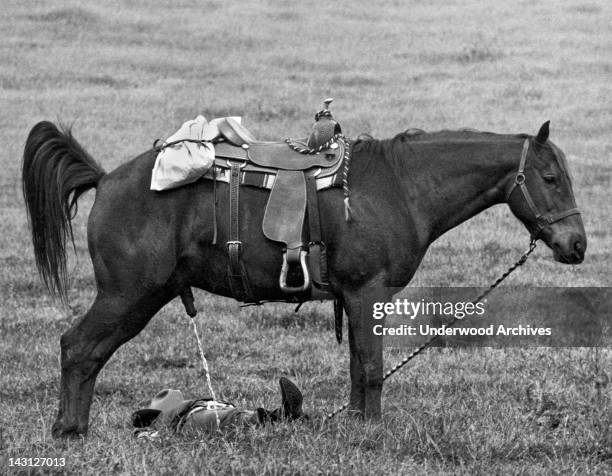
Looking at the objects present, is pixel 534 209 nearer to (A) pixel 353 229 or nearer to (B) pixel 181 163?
(A) pixel 353 229

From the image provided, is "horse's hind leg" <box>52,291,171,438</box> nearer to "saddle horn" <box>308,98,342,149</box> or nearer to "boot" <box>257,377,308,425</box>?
"boot" <box>257,377,308,425</box>

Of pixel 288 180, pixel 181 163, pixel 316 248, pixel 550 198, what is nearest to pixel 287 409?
pixel 316 248

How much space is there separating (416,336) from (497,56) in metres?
18.9

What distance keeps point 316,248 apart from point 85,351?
159cm

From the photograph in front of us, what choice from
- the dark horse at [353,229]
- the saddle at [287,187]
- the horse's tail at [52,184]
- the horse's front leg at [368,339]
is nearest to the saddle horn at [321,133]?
the saddle at [287,187]

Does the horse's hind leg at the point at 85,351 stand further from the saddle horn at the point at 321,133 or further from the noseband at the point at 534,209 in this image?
the noseband at the point at 534,209

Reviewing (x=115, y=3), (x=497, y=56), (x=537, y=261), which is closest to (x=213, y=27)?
(x=115, y=3)

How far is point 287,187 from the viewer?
6738mm

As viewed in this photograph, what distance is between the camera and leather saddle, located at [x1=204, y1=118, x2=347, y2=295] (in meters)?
6.64

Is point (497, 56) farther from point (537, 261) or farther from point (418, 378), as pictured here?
point (418, 378)

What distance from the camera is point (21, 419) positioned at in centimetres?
729

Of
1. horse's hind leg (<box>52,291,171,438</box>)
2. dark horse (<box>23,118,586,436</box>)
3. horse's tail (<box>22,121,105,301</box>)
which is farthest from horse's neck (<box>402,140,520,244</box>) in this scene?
horse's tail (<box>22,121,105,301</box>)

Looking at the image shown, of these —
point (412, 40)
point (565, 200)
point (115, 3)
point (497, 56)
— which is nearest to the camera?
point (565, 200)

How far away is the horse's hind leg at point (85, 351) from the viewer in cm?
664
